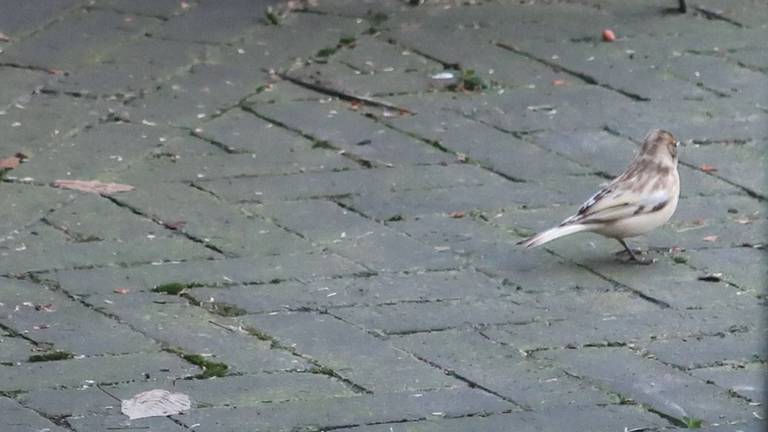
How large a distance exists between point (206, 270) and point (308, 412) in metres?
0.93

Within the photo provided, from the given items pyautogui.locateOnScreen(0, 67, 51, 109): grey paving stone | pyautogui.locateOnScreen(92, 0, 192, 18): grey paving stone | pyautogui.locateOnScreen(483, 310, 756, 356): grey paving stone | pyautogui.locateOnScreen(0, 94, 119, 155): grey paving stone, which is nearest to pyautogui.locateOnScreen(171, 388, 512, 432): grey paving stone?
pyautogui.locateOnScreen(483, 310, 756, 356): grey paving stone

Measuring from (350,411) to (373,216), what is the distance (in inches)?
50.1

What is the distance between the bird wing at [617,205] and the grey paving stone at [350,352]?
2.43 feet

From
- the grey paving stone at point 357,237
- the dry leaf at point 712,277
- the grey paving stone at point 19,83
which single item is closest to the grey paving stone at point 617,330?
the dry leaf at point 712,277

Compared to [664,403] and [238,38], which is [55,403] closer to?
[664,403]

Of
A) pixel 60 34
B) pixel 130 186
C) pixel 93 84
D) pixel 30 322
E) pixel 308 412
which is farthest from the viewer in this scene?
pixel 60 34

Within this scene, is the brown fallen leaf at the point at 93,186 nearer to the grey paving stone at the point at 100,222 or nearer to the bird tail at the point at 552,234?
the grey paving stone at the point at 100,222

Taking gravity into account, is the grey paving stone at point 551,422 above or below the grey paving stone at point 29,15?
above

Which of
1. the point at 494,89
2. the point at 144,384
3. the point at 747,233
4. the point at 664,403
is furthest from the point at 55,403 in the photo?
the point at 494,89

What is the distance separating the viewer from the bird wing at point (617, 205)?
4.83 meters

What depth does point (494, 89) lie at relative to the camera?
20.4ft

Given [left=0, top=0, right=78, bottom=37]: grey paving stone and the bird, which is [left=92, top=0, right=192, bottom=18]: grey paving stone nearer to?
[left=0, top=0, right=78, bottom=37]: grey paving stone

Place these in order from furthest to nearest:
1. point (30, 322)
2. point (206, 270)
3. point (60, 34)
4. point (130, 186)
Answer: point (60, 34) < point (130, 186) < point (206, 270) < point (30, 322)

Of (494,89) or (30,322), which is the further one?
(494,89)
